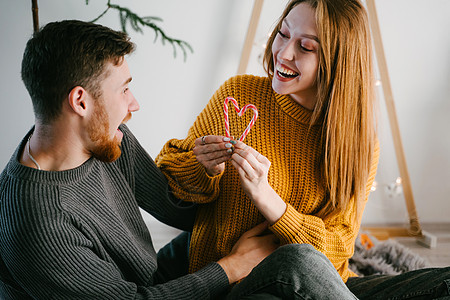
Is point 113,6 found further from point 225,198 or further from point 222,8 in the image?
point 225,198

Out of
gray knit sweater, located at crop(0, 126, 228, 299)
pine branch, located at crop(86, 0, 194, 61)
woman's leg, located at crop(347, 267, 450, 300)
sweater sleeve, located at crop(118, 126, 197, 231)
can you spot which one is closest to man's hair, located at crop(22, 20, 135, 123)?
gray knit sweater, located at crop(0, 126, 228, 299)

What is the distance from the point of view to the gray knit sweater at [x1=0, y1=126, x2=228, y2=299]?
111 centimetres

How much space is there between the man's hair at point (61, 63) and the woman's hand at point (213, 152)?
14.4 inches

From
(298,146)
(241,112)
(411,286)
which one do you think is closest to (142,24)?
(241,112)

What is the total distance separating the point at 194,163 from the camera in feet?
4.94

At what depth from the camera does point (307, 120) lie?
1.54 metres

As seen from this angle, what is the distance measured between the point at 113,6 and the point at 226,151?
55.6 inches

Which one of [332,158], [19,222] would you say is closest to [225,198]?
[332,158]

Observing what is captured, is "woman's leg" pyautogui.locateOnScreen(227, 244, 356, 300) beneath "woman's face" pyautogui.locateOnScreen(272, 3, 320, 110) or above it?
beneath

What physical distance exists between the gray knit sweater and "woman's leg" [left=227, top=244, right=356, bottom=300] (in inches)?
7.4

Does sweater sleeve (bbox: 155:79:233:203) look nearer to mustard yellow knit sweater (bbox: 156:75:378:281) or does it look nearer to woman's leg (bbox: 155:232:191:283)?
mustard yellow knit sweater (bbox: 156:75:378:281)

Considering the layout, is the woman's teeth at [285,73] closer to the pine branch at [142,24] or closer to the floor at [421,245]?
the pine branch at [142,24]

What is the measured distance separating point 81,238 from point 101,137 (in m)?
0.28

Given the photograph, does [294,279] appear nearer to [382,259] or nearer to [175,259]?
[175,259]
